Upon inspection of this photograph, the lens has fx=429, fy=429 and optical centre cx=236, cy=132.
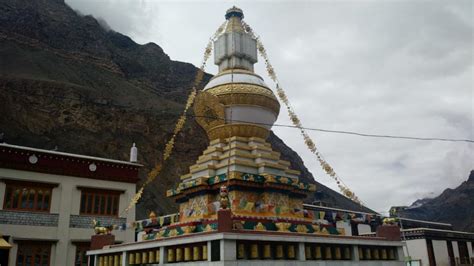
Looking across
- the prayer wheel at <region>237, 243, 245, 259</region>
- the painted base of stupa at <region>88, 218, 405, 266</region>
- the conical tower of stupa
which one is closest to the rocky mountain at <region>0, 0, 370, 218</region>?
the conical tower of stupa

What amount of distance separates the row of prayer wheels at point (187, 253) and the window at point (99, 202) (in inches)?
532

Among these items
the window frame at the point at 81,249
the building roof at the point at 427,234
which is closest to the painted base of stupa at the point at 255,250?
the window frame at the point at 81,249

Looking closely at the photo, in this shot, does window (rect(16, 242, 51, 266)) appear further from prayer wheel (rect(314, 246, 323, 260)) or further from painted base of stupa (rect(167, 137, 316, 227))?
prayer wheel (rect(314, 246, 323, 260))

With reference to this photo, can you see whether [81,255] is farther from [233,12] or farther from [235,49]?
[233,12]

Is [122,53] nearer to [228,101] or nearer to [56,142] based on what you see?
[56,142]

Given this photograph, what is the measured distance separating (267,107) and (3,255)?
14.6 metres

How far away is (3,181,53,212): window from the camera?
2277 centimetres

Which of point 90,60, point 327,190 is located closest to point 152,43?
point 90,60

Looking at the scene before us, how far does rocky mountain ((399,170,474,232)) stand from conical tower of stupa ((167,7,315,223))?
84156 millimetres

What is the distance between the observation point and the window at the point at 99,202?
81.9 feet

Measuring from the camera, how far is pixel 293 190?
15898 millimetres

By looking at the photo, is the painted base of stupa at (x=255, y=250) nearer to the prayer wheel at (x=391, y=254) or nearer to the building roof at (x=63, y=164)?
the prayer wheel at (x=391, y=254)

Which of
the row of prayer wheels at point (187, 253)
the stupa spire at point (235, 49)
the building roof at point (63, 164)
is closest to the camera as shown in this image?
the row of prayer wheels at point (187, 253)

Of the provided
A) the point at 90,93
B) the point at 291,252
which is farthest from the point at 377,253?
the point at 90,93
